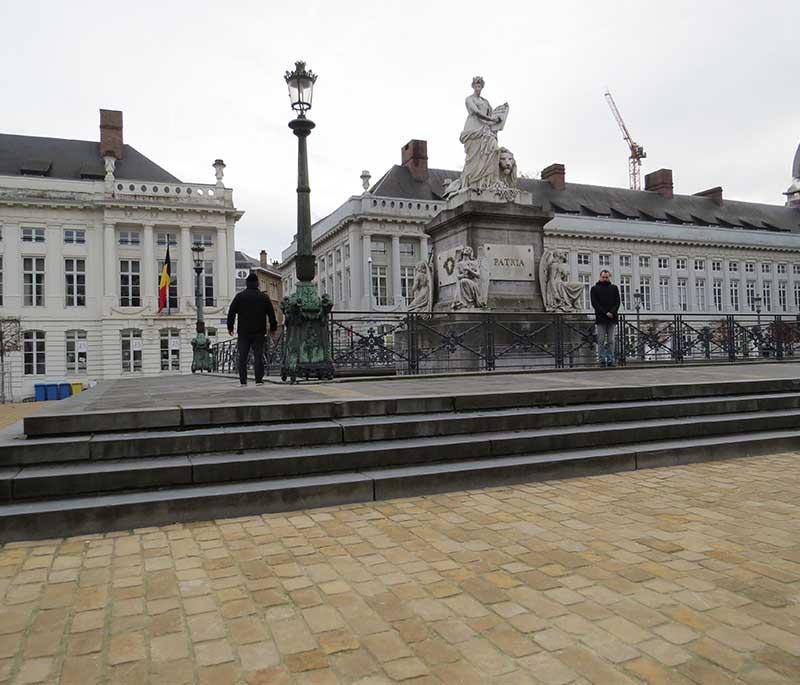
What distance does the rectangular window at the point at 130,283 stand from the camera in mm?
47781

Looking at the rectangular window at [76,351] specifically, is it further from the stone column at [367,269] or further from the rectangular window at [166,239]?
the stone column at [367,269]

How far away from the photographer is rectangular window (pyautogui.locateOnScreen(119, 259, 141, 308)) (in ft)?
157

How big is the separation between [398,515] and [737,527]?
8.13ft

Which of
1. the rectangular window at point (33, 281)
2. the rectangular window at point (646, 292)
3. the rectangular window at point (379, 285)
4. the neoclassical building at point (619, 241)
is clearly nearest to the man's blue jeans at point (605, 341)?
the neoclassical building at point (619, 241)

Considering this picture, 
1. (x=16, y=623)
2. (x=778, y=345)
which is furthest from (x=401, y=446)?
(x=778, y=345)

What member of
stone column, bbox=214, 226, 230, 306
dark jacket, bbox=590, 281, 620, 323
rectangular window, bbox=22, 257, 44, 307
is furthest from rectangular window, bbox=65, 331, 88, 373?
dark jacket, bbox=590, 281, 620, 323

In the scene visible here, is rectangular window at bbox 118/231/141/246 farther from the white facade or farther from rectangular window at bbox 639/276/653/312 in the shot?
rectangular window at bbox 639/276/653/312

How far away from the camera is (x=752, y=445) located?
23.0 ft

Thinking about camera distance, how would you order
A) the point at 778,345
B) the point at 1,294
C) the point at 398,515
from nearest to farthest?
1. the point at 398,515
2. the point at 778,345
3. the point at 1,294

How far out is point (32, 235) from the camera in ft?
150

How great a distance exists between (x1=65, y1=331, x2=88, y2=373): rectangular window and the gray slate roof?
27.9m

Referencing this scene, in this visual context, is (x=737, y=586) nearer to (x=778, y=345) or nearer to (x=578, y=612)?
(x=578, y=612)

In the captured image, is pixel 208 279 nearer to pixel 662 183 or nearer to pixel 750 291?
pixel 662 183

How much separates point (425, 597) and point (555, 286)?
1278 cm
